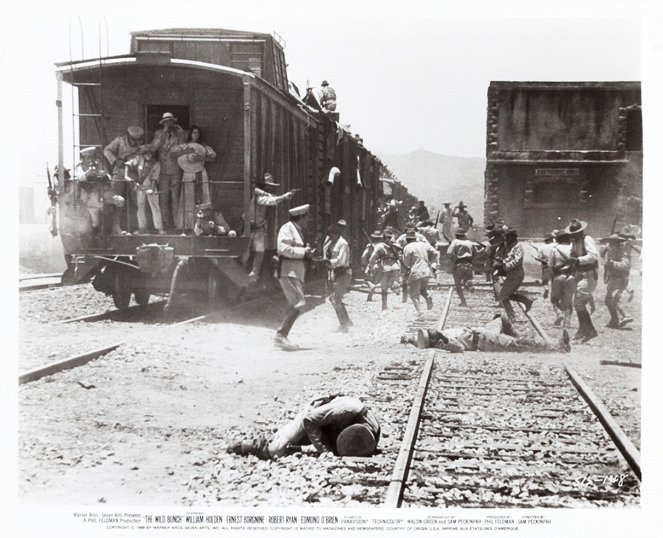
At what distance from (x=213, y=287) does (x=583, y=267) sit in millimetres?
5036

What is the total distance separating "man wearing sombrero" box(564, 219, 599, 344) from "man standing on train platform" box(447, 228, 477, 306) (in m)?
2.60

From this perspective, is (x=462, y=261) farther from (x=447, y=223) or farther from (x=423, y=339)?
(x=447, y=223)

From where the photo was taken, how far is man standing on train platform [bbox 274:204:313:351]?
8.60 metres

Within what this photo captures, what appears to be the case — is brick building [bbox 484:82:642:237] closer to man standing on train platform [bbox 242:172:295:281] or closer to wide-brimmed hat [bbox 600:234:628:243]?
wide-brimmed hat [bbox 600:234:628:243]

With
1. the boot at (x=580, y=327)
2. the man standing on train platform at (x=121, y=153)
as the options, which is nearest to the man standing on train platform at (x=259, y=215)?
the man standing on train platform at (x=121, y=153)

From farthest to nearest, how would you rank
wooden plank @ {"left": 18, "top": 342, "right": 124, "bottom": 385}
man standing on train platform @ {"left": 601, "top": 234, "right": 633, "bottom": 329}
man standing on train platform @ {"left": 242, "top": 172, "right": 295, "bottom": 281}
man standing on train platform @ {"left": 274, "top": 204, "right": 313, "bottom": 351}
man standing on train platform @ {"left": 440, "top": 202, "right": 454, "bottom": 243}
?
1. man standing on train platform @ {"left": 440, "top": 202, "right": 454, "bottom": 243}
2. man standing on train platform @ {"left": 242, "top": 172, "right": 295, "bottom": 281}
3. man standing on train platform @ {"left": 274, "top": 204, "right": 313, "bottom": 351}
4. man standing on train platform @ {"left": 601, "top": 234, "right": 633, "bottom": 329}
5. wooden plank @ {"left": 18, "top": 342, "right": 124, "bottom": 385}

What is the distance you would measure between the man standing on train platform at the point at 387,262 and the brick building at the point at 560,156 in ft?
11.8

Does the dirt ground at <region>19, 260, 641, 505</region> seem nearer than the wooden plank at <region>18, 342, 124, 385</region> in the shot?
Yes

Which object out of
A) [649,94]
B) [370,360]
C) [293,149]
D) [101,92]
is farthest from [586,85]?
[101,92]

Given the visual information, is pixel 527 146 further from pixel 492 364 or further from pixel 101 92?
pixel 101 92

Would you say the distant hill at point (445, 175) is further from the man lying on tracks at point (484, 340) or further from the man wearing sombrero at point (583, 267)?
the man lying on tracks at point (484, 340)

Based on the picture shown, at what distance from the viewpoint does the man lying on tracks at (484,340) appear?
8.66 meters

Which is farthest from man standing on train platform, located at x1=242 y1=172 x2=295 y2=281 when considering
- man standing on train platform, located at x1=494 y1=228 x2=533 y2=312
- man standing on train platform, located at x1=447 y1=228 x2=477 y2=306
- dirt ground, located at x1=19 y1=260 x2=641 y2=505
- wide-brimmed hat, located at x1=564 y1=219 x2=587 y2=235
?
wide-brimmed hat, located at x1=564 y1=219 x2=587 y2=235

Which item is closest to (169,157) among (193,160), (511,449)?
(193,160)
